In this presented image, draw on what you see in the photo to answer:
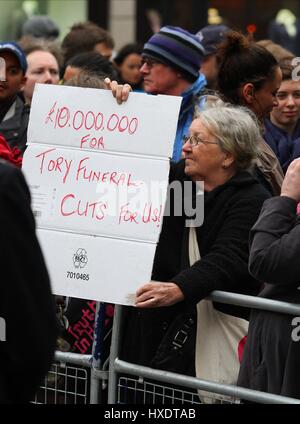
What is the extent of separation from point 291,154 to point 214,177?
1.23 metres

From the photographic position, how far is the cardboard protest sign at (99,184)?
4277 mm

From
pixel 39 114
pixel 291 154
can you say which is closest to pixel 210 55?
pixel 291 154

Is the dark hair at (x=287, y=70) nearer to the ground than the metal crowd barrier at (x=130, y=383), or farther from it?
farther from it

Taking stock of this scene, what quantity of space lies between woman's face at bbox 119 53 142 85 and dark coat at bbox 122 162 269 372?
461cm

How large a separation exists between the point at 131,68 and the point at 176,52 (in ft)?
11.6

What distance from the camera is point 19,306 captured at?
2.51m

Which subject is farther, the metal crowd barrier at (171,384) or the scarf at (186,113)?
the scarf at (186,113)

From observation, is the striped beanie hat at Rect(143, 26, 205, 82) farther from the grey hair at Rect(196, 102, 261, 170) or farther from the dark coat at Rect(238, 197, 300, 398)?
the dark coat at Rect(238, 197, 300, 398)

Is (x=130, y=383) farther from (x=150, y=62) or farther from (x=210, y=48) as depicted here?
(x=210, y=48)

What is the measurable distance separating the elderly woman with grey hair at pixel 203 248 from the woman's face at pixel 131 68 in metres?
4.48

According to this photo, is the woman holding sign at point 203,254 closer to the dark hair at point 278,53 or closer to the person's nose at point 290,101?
the person's nose at point 290,101

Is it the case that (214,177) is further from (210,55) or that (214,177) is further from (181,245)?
(210,55)

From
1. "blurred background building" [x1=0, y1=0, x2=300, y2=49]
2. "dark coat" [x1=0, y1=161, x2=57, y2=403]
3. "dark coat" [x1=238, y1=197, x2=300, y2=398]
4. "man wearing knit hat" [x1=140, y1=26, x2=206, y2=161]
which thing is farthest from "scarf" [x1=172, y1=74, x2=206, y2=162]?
"blurred background building" [x1=0, y1=0, x2=300, y2=49]

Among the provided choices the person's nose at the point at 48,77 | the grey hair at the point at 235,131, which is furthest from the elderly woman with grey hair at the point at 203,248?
the person's nose at the point at 48,77
